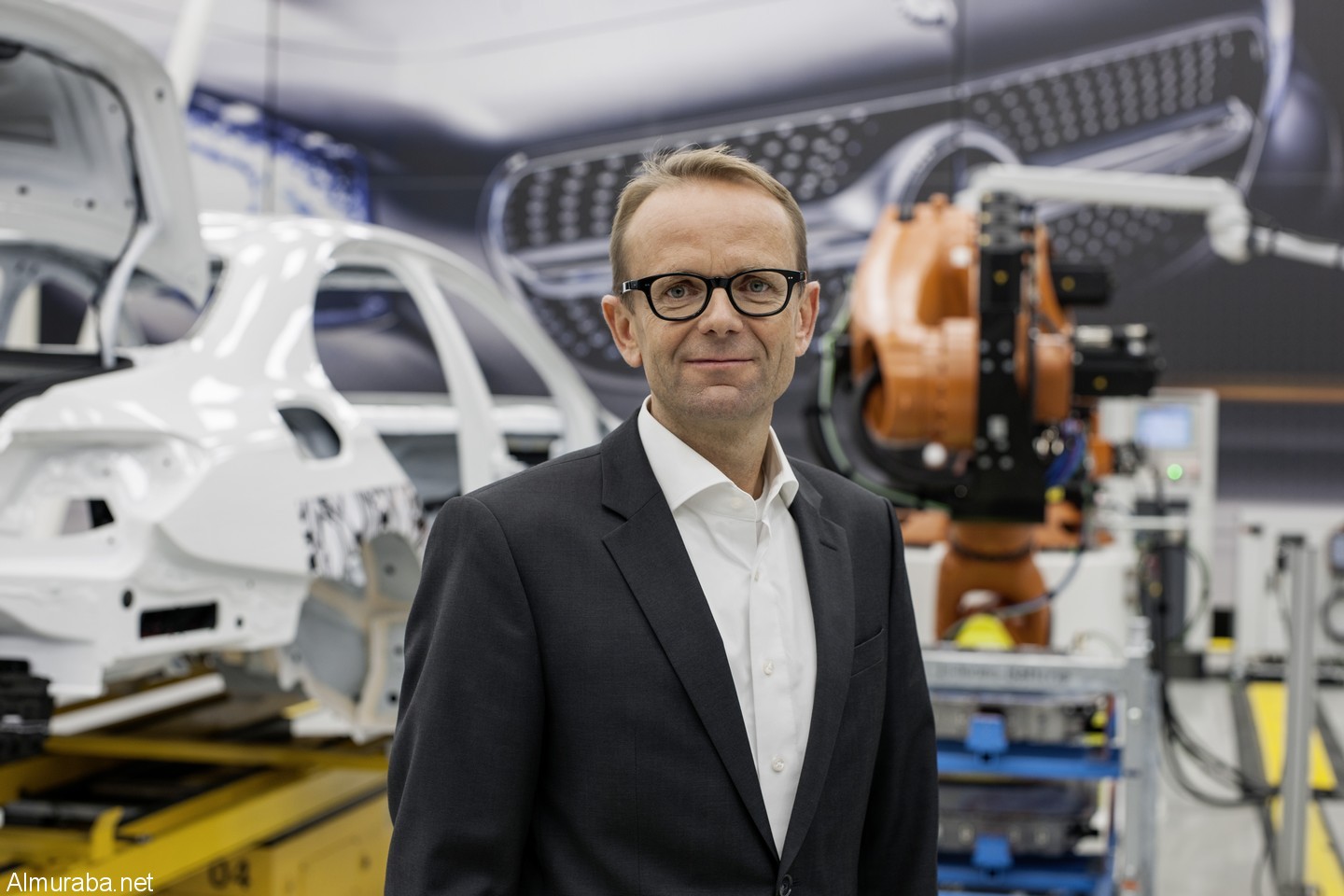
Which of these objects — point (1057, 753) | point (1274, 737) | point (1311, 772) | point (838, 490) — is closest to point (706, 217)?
point (838, 490)

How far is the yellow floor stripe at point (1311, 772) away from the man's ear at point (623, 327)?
13.0 ft

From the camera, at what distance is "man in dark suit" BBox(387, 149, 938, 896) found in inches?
51.4

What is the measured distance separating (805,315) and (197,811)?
8.52ft

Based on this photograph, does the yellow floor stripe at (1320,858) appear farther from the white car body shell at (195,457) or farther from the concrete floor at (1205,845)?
the white car body shell at (195,457)

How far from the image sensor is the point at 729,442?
1.46 metres

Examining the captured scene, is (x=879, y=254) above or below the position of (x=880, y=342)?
above

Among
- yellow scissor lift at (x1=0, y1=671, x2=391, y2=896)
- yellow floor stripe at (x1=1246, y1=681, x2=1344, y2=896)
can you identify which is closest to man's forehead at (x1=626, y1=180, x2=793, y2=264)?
yellow scissor lift at (x1=0, y1=671, x2=391, y2=896)

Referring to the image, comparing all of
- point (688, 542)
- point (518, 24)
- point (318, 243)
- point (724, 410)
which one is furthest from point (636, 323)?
point (518, 24)

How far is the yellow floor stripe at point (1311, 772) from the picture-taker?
15.9 feet

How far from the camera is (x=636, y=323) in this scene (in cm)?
143

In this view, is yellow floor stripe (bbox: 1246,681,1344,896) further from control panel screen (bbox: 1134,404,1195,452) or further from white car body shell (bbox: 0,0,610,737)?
white car body shell (bbox: 0,0,610,737)

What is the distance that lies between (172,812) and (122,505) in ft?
3.33

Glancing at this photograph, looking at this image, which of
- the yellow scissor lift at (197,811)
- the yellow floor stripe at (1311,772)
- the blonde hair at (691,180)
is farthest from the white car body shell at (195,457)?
the yellow floor stripe at (1311,772)

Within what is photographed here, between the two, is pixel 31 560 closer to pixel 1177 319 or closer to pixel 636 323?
pixel 636 323
